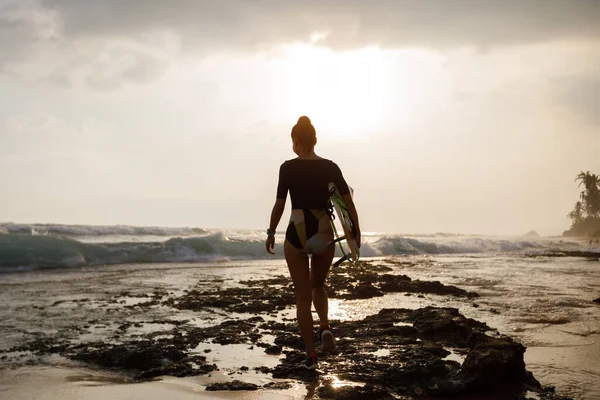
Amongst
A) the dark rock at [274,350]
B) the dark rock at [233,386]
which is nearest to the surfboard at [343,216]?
the dark rock at [274,350]

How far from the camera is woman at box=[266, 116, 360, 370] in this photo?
16.5ft

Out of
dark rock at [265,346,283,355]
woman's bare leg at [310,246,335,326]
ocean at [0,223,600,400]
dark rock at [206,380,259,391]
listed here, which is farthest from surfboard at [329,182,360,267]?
dark rock at [206,380,259,391]

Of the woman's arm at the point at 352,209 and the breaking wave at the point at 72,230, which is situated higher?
the woman's arm at the point at 352,209

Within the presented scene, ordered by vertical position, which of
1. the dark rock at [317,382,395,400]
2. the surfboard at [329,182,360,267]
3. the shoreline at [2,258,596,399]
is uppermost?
the surfboard at [329,182,360,267]

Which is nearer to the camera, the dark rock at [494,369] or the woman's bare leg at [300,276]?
the dark rock at [494,369]

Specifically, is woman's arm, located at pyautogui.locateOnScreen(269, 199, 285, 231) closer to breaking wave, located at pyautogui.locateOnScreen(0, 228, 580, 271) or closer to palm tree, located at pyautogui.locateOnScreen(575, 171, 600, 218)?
breaking wave, located at pyautogui.locateOnScreen(0, 228, 580, 271)

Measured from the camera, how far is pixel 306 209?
5.05 m

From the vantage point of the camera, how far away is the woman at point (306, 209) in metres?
5.04

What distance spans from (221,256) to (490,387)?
24.5m

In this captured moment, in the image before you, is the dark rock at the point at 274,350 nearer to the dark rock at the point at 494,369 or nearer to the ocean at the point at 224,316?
the ocean at the point at 224,316

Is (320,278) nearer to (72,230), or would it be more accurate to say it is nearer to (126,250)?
(126,250)

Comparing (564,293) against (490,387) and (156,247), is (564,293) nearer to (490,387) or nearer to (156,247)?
(490,387)

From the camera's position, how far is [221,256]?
2773cm

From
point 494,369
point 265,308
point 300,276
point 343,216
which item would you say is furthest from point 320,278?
point 265,308
